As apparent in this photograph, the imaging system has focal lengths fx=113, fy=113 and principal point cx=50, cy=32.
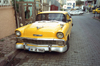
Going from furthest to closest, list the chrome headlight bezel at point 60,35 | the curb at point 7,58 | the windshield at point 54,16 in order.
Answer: the windshield at point 54,16, the chrome headlight bezel at point 60,35, the curb at point 7,58

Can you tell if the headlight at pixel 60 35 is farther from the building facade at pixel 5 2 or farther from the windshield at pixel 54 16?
the building facade at pixel 5 2

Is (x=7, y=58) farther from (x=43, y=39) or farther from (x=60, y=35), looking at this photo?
(x=60, y=35)

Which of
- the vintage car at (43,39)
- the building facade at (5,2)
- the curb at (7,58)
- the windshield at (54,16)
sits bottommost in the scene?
the curb at (7,58)

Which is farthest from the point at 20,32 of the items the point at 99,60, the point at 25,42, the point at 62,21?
the point at 99,60

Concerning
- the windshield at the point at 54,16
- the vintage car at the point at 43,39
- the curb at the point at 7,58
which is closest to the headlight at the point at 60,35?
the vintage car at the point at 43,39

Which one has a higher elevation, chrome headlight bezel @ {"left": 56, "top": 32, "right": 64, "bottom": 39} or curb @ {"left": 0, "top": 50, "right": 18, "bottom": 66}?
chrome headlight bezel @ {"left": 56, "top": 32, "right": 64, "bottom": 39}

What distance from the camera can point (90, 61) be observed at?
13.0 ft

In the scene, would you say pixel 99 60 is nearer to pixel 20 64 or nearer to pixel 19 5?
pixel 20 64

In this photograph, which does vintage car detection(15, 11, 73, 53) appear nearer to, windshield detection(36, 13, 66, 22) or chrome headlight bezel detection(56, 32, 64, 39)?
chrome headlight bezel detection(56, 32, 64, 39)

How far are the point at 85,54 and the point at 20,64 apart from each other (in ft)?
8.37

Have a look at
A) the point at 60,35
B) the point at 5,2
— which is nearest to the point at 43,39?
the point at 60,35

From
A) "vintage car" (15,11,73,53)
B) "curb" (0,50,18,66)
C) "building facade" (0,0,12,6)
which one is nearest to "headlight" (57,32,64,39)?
"vintage car" (15,11,73,53)

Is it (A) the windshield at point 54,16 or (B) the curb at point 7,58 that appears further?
(A) the windshield at point 54,16

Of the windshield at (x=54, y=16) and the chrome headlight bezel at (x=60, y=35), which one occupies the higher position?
the windshield at (x=54, y=16)
